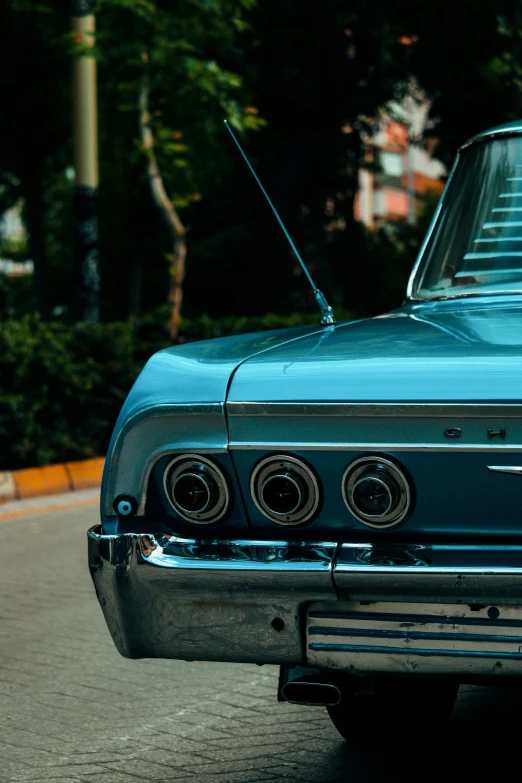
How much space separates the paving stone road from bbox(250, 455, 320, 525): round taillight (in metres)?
1.27

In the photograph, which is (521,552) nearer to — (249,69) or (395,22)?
(249,69)

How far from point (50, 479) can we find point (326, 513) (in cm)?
902

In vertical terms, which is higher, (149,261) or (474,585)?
(474,585)

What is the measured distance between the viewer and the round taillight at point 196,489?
3.55m

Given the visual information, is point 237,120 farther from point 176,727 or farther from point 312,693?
point 312,693

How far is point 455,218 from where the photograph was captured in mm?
4977

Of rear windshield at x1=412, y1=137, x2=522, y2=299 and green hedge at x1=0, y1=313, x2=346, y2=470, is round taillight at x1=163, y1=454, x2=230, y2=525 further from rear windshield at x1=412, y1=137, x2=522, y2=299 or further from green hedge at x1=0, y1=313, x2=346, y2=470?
green hedge at x1=0, y1=313, x2=346, y2=470

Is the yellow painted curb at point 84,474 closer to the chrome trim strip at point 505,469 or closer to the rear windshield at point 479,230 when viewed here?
the rear windshield at point 479,230

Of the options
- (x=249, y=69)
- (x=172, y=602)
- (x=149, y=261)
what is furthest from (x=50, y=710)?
(x=149, y=261)

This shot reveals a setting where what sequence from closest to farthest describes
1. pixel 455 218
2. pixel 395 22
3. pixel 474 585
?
pixel 474 585 → pixel 455 218 → pixel 395 22

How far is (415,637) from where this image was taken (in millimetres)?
3324

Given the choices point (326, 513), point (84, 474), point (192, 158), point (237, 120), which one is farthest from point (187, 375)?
point (192, 158)

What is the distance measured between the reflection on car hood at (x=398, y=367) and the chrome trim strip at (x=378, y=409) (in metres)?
0.02

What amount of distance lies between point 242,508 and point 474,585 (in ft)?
1.97
